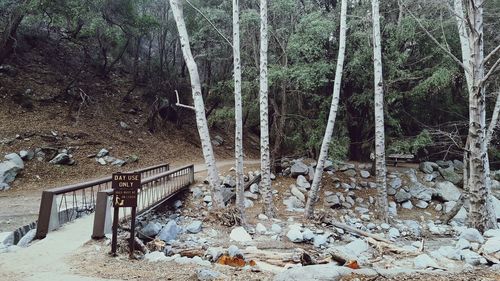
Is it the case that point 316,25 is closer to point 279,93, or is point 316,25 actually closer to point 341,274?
point 279,93

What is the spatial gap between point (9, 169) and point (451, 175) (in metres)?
15.8

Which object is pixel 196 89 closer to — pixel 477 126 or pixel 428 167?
pixel 477 126

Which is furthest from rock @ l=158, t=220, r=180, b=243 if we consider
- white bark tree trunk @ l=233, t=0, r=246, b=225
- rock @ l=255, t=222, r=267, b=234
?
rock @ l=255, t=222, r=267, b=234

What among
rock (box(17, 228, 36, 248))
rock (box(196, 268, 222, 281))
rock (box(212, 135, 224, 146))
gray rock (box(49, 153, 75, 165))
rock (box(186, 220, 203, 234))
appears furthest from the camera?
rock (box(212, 135, 224, 146))

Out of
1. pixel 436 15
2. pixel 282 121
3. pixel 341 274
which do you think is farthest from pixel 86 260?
pixel 436 15

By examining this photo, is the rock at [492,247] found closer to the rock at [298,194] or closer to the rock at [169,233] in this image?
the rock at [169,233]

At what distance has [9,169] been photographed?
11062 mm

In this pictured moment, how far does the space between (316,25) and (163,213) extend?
7261 mm

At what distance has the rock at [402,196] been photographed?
11830 millimetres

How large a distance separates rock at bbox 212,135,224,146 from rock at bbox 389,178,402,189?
10.7 metres

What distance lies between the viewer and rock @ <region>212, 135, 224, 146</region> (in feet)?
67.6

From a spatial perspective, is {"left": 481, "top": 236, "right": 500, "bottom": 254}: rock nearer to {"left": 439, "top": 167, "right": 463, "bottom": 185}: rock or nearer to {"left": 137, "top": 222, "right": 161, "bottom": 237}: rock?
{"left": 137, "top": 222, "right": 161, "bottom": 237}: rock

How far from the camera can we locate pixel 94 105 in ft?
56.7

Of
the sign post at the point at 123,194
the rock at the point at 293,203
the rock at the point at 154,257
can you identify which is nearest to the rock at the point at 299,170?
the rock at the point at 293,203
